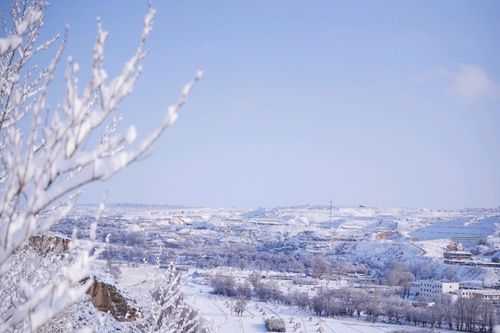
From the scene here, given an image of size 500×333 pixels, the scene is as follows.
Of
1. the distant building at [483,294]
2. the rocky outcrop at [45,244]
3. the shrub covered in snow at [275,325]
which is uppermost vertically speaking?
the rocky outcrop at [45,244]

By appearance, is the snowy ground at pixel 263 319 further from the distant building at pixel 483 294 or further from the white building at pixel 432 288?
the white building at pixel 432 288

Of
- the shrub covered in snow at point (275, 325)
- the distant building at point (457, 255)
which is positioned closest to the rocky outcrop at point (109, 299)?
the shrub covered in snow at point (275, 325)

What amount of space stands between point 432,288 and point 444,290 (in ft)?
3.75

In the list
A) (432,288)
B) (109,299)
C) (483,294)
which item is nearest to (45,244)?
(109,299)

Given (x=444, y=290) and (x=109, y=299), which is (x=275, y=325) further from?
(x=444, y=290)

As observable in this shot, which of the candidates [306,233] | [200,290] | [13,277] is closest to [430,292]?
[200,290]

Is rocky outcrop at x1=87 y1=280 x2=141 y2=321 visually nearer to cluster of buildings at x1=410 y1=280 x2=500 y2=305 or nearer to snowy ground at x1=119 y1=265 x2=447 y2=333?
snowy ground at x1=119 y1=265 x2=447 y2=333

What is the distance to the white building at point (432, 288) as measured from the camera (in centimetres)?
3404

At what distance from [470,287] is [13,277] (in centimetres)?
3701

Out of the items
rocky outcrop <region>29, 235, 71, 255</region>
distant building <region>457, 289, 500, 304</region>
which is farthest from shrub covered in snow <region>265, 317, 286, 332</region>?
rocky outcrop <region>29, 235, 71, 255</region>

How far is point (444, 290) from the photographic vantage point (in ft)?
112

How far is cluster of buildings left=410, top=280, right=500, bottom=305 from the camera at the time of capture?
30953 mm

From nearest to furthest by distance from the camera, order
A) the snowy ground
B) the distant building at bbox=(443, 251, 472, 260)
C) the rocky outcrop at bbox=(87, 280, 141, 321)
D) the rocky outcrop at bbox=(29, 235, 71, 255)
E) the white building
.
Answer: the rocky outcrop at bbox=(29, 235, 71, 255) < the rocky outcrop at bbox=(87, 280, 141, 321) < the snowy ground < the white building < the distant building at bbox=(443, 251, 472, 260)

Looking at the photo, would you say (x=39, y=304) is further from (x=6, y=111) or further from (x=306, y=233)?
(x=306, y=233)
